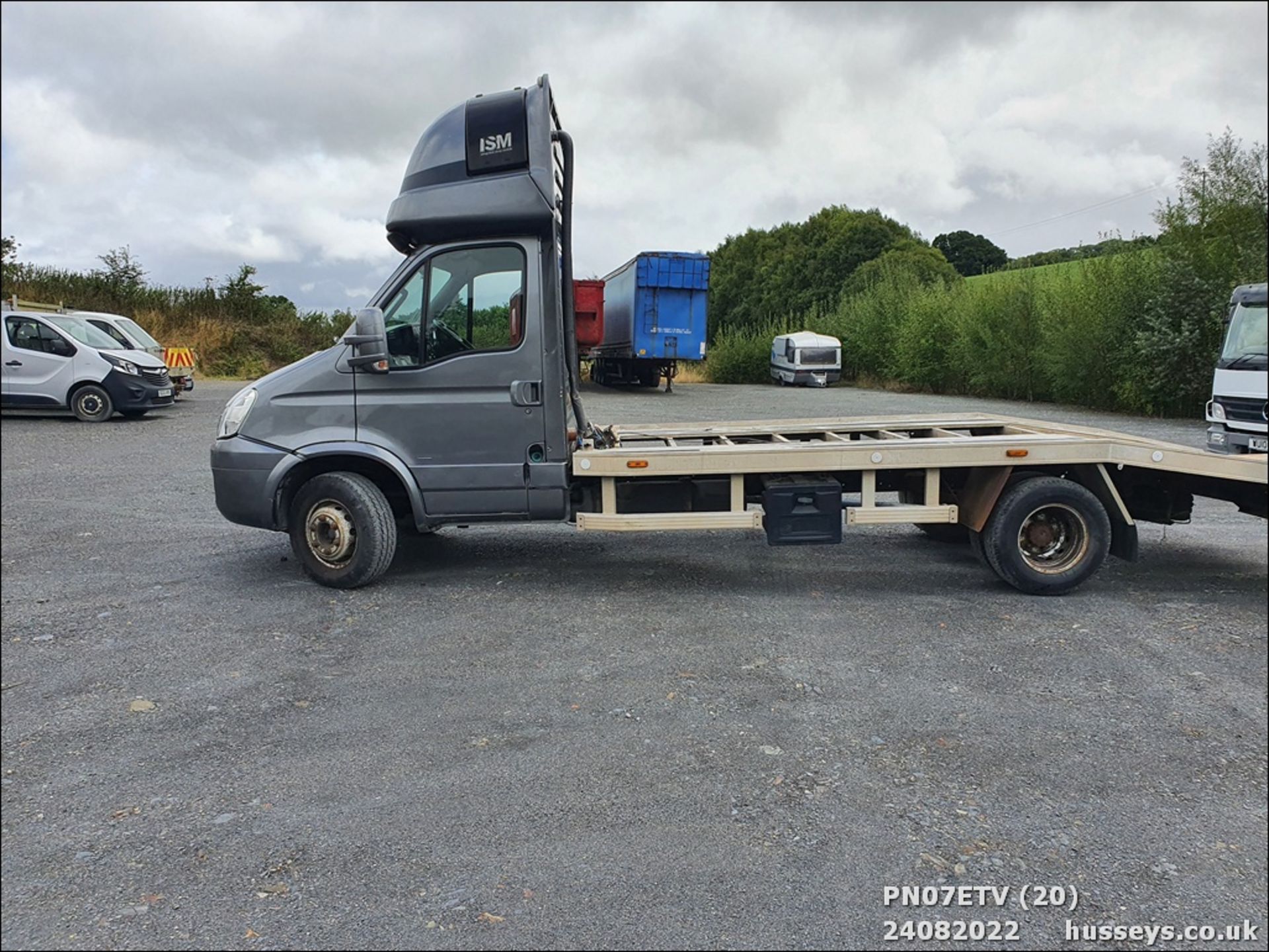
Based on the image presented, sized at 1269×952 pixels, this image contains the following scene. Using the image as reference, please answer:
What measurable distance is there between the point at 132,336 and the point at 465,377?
1.95 meters

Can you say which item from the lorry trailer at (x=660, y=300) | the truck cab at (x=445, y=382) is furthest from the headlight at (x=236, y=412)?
the lorry trailer at (x=660, y=300)

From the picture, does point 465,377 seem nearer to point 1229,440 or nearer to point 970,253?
point 970,253

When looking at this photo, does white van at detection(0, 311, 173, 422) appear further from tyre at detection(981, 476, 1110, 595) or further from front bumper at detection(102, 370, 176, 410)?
tyre at detection(981, 476, 1110, 595)

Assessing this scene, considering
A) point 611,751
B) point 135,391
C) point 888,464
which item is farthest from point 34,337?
point 888,464

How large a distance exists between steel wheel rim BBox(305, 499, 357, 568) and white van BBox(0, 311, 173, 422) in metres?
2.21

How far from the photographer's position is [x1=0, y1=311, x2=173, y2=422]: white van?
1373mm

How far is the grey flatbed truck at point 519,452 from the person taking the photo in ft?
16.4

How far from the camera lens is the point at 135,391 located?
278cm

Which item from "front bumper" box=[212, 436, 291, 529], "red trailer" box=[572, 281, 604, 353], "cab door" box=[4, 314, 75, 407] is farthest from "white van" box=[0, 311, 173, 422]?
"red trailer" box=[572, 281, 604, 353]

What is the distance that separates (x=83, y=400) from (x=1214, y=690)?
9.06 ft

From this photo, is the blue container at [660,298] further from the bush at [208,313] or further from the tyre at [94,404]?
the tyre at [94,404]

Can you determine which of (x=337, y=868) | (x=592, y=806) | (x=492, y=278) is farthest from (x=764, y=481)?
(x=337, y=868)

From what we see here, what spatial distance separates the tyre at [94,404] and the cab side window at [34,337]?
0.92 ft

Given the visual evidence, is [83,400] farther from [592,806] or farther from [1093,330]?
[1093,330]
